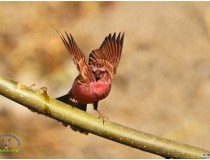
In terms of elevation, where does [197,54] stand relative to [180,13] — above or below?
below

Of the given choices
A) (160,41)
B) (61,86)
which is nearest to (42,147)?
(61,86)

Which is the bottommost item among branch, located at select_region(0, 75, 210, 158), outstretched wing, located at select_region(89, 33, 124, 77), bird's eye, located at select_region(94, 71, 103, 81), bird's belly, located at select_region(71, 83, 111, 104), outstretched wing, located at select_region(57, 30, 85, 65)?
branch, located at select_region(0, 75, 210, 158)

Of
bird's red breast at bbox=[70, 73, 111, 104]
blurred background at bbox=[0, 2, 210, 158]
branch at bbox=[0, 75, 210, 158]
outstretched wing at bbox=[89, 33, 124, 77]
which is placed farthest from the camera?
blurred background at bbox=[0, 2, 210, 158]

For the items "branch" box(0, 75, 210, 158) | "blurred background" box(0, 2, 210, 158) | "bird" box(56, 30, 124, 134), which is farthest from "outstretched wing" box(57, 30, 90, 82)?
"blurred background" box(0, 2, 210, 158)

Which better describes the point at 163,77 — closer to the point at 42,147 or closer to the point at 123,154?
the point at 123,154

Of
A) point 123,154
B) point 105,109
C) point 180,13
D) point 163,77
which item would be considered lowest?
point 123,154

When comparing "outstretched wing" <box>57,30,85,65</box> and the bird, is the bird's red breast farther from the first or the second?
"outstretched wing" <box>57,30,85,65</box>

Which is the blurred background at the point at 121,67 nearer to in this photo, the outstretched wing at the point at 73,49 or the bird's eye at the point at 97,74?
the bird's eye at the point at 97,74

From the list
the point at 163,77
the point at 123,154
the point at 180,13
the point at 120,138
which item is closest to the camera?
the point at 120,138
